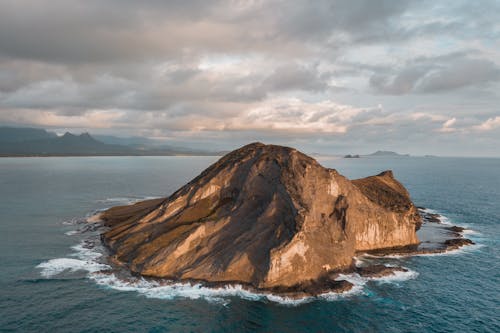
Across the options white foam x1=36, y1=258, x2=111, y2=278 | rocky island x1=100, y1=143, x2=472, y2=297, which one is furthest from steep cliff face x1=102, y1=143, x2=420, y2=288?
white foam x1=36, y1=258, x2=111, y2=278

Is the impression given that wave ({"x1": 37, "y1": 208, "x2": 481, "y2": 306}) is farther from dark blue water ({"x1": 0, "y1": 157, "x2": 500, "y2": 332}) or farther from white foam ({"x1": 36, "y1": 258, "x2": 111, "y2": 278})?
dark blue water ({"x1": 0, "y1": 157, "x2": 500, "y2": 332})

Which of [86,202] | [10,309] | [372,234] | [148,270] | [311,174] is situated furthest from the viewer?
[86,202]

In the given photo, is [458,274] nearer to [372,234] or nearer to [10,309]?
[372,234]

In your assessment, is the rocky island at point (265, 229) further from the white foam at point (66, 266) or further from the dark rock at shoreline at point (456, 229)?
the dark rock at shoreline at point (456, 229)

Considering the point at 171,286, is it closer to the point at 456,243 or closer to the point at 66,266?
the point at 66,266

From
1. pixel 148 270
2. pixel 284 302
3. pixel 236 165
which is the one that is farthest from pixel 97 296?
pixel 236 165

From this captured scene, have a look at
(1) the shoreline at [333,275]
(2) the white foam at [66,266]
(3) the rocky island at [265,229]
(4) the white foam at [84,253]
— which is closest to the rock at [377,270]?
(1) the shoreline at [333,275]
